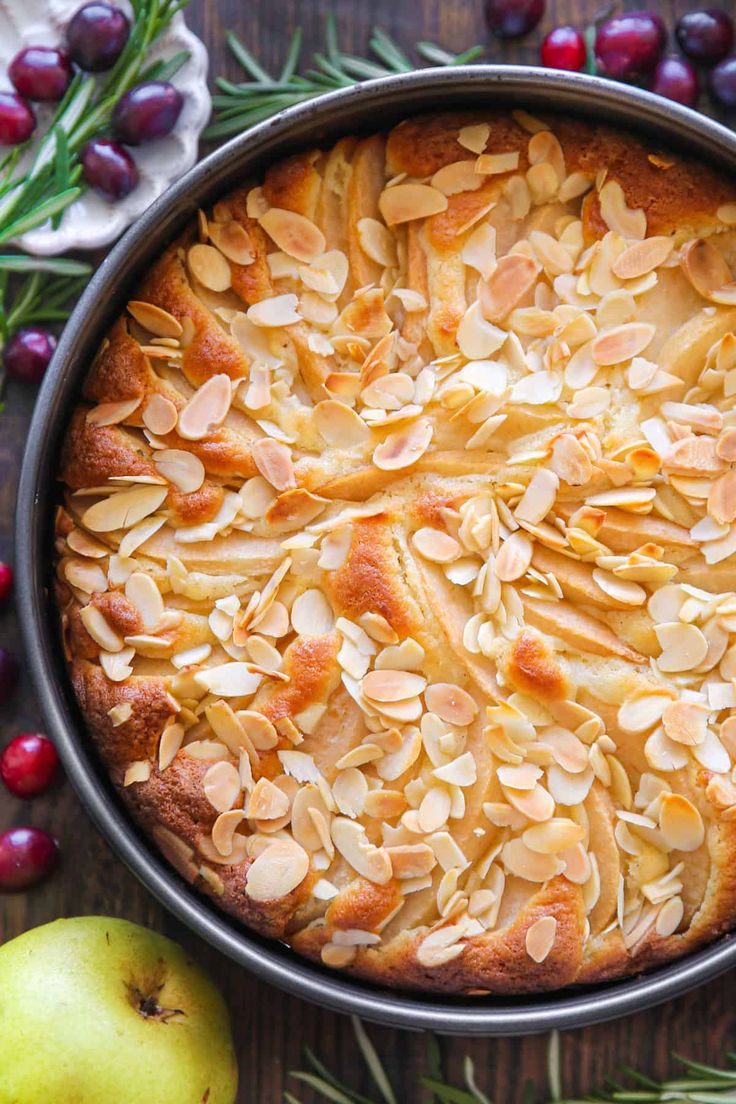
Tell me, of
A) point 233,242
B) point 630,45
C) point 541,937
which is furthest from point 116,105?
point 541,937

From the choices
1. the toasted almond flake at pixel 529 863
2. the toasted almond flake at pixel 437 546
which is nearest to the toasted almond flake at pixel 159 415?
the toasted almond flake at pixel 437 546

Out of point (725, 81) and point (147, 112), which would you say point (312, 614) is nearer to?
point (147, 112)

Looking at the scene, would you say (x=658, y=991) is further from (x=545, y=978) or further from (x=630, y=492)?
(x=630, y=492)

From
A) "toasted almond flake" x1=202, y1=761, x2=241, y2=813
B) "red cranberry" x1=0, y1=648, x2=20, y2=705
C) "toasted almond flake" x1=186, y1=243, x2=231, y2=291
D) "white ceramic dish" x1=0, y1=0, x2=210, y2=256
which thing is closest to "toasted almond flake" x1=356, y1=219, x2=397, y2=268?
"toasted almond flake" x1=186, y1=243, x2=231, y2=291

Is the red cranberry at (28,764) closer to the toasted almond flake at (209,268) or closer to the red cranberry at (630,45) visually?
the toasted almond flake at (209,268)

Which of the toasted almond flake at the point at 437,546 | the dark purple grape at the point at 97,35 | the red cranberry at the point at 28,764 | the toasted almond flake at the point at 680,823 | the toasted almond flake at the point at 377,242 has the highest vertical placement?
the dark purple grape at the point at 97,35

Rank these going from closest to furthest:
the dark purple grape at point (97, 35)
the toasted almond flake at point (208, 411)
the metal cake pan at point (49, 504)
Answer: the metal cake pan at point (49, 504), the toasted almond flake at point (208, 411), the dark purple grape at point (97, 35)

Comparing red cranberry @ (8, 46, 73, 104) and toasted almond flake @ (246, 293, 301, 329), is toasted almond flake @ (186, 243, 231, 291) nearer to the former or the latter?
toasted almond flake @ (246, 293, 301, 329)

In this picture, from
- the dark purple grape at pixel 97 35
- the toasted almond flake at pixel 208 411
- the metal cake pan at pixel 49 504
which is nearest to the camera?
the metal cake pan at pixel 49 504
